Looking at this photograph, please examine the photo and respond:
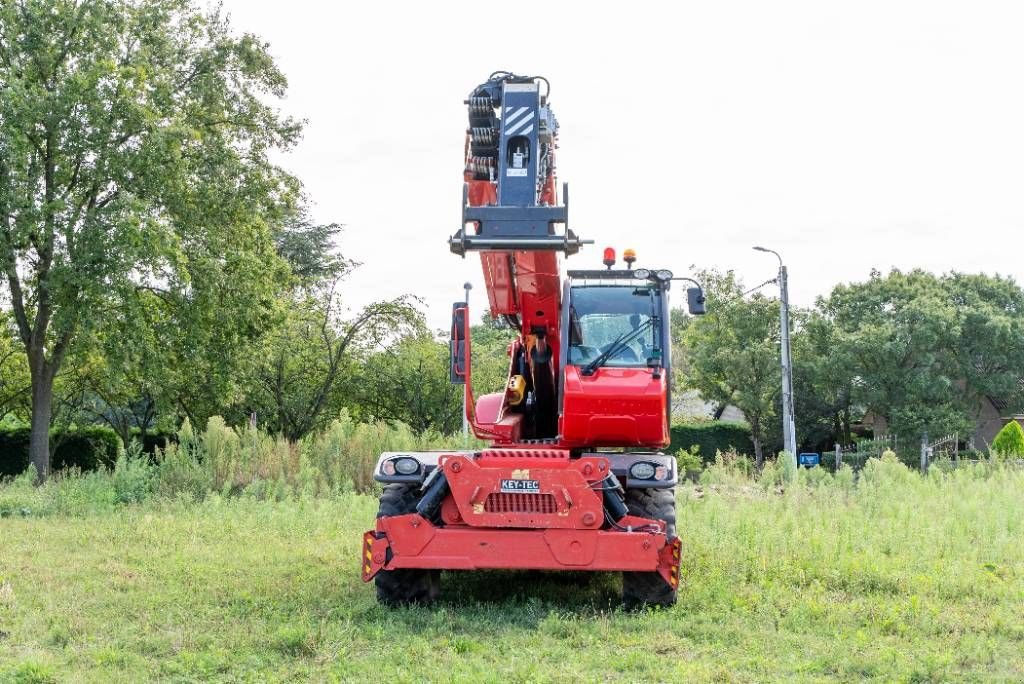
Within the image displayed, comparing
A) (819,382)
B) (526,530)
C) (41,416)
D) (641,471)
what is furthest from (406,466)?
(819,382)

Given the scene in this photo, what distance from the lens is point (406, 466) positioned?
29.0 feet

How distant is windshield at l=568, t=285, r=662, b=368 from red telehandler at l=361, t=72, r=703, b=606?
0.04ft

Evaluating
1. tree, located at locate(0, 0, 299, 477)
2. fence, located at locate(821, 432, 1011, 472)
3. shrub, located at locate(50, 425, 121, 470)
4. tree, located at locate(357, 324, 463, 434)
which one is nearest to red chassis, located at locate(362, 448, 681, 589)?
tree, located at locate(0, 0, 299, 477)

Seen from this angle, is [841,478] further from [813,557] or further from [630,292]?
[630,292]

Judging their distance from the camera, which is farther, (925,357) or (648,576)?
(925,357)

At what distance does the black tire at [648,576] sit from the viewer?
8406 millimetres

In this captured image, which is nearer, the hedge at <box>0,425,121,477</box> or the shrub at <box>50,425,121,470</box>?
the hedge at <box>0,425,121,477</box>

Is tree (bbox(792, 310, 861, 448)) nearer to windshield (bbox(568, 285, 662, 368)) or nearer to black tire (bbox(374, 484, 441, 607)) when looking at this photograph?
windshield (bbox(568, 285, 662, 368))

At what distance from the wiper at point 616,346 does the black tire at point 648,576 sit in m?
1.25

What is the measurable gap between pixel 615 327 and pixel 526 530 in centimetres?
230

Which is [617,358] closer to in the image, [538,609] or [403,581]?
[538,609]

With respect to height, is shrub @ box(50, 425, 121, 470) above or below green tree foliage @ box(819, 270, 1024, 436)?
below

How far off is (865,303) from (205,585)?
4198 centimetres

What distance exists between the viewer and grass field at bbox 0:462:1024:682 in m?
6.77
